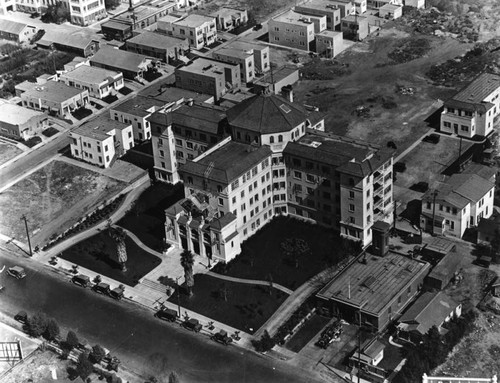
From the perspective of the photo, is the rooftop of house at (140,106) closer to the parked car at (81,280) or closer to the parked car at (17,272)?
the parked car at (17,272)

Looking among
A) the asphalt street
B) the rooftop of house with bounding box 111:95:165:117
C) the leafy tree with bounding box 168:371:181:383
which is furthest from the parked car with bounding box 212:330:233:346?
the rooftop of house with bounding box 111:95:165:117

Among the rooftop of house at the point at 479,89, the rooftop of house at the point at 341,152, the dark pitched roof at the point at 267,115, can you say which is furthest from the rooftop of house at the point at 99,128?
the rooftop of house at the point at 479,89

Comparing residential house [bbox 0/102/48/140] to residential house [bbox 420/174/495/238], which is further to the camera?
residential house [bbox 0/102/48/140]

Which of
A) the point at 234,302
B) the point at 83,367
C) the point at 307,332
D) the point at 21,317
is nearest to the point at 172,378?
the point at 83,367

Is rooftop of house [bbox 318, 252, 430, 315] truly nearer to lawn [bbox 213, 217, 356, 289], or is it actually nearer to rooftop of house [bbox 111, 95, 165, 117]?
lawn [bbox 213, 217, 356, 289]

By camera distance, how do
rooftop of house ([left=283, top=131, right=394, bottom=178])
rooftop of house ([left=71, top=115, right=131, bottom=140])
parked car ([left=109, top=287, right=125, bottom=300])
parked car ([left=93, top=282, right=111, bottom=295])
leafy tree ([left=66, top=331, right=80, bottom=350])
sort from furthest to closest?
1. rooftop of house ([left=71, top=115, right=131, bottom=140])
2. rooftop of house ([left=283, top=131, right=394, bottom=178])
3. parked car ([left=93, top=282, right=111, bottom=295])
4. parked car ([left=109, top=287, right=125, bottom=300])
5. leafy tree ([left=66, top=331, right=80, bottom=350])

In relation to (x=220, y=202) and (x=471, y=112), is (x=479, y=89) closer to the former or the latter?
(x=471, y=112)
